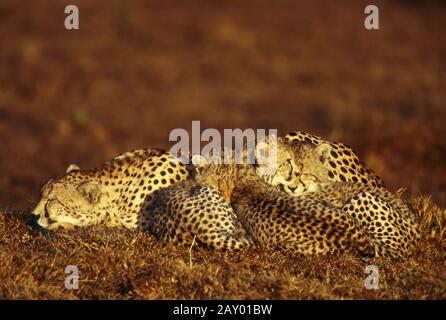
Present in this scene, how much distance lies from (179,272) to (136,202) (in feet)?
5.03

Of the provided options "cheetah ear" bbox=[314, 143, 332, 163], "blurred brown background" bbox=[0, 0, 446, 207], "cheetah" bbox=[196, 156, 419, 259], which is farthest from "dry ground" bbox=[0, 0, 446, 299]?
"cheetah ear" bbox=[314, 143, 332, 163]

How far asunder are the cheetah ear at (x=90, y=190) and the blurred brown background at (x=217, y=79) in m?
4.43

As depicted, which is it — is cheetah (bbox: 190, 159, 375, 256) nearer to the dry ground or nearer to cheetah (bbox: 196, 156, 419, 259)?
cheetah (bbox: 196, 156, 419, 259)

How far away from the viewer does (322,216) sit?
21.4 feet

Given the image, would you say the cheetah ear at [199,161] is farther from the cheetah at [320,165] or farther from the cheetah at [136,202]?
the cheetah at [320,165]

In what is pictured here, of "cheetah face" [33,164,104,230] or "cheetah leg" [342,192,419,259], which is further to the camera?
"cheetah face" [33,164,104,230]

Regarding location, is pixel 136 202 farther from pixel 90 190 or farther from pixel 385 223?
pixel 385 223

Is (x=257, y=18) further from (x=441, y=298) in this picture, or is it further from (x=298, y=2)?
(x=441, y=298)

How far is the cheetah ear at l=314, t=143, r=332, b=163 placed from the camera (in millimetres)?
7461

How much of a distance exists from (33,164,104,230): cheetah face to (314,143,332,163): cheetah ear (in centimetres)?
171

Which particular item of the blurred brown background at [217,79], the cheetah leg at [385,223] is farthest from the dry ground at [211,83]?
the cheetah leg at [385,223]

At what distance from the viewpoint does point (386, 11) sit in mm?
20391

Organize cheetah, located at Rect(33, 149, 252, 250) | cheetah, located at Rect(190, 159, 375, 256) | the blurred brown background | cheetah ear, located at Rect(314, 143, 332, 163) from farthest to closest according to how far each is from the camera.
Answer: the blurred brown background, cheetah ear, located at Rect(314, 143, 332, 163), cheetah, located at Rect(33, 149, 252, 250), cheetah, located at Rect(190, 159, 375, 256)

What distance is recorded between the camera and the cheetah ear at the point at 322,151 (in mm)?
7461
